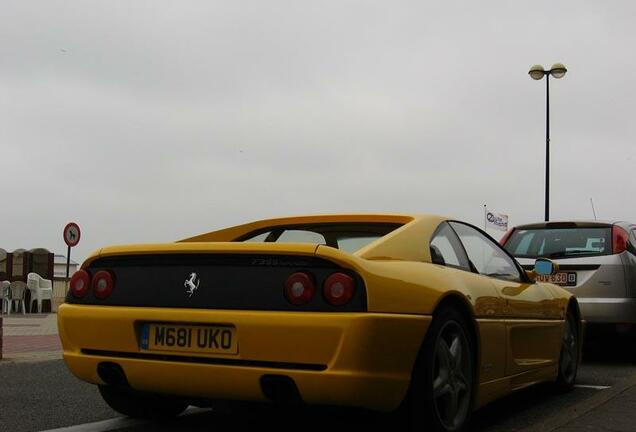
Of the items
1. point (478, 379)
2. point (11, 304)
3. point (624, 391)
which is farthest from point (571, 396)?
point (11, 304)

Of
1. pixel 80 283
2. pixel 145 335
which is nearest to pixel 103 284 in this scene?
pixel 80 283

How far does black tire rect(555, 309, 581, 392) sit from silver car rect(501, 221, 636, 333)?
1.57 metres

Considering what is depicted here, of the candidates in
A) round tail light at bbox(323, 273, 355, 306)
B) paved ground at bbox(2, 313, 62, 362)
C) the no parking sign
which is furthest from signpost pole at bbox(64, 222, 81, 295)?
round tail light at bbox(323, 273, 355, 306)

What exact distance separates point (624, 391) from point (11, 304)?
1882 centimetres

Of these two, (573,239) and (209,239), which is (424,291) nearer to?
(209,239)

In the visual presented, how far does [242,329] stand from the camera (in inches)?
137

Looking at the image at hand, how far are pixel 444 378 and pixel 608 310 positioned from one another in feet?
14.5

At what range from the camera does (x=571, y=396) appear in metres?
5.80

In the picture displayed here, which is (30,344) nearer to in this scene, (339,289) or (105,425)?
(105,425)

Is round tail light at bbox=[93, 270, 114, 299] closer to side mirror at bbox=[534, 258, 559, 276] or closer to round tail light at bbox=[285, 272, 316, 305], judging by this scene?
round tail light at bbox=[285, 272, 316, 305]

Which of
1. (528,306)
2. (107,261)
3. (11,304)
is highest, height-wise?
(107,261)

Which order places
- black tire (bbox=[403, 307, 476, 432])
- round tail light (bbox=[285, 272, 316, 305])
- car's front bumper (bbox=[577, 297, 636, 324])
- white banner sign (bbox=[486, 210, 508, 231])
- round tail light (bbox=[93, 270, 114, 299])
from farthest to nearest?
white banner sign (bbox=[486, 210, 508, 231]) → car's front bumper (bbox=[577, 297, 636, 324]) → round tail light (bbox=[93, 270, 114, 299]) → black tire (bbox=[403, 307, 476, 432]) → round tail light (bbox=[285, 272, 316, 305])

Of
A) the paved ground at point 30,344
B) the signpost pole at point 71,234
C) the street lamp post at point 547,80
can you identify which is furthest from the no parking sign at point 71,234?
the street lamp post at point 547,80

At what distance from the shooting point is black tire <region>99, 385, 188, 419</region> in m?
4.37
